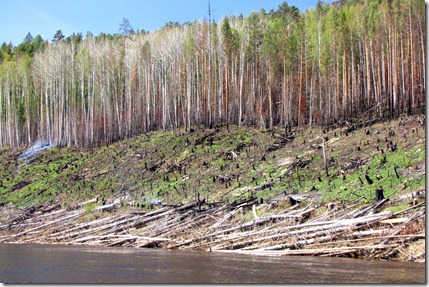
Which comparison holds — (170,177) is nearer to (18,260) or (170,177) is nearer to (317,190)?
(317,190)

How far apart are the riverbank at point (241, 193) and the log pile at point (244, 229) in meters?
0.05

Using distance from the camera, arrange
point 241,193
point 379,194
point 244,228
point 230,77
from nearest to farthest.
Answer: point 379,194 < point 244,228 < point 241,193 < point 230,77

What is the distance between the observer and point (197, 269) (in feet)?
49.5

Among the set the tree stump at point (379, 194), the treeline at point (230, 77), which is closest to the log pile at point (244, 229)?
the tree stump at point (379, 194)

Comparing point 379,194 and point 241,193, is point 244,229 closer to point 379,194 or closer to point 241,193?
point 241,193

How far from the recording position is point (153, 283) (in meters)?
12.8

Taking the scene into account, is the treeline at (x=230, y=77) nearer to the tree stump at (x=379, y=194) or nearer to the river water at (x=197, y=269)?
the tree stump at (x=379, y=194)

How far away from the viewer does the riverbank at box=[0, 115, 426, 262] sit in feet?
59.9

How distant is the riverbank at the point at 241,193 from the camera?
18266 mm

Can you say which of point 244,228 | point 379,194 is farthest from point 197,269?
point 379,194

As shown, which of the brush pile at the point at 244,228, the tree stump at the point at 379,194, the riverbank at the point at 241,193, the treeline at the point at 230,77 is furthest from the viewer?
the treeline at the point at 230,77

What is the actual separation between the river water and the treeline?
20.0 m

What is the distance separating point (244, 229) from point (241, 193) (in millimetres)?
5413

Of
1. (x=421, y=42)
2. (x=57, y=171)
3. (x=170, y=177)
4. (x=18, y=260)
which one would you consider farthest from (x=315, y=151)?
(x=57, y=171)
